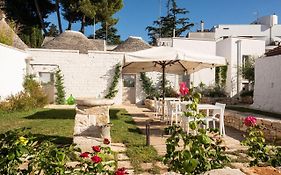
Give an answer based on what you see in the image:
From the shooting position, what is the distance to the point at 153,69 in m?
13.4

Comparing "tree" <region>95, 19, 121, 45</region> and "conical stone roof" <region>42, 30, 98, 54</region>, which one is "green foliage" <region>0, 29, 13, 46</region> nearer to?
"conical stone roof" <region>42, 30, 98, 54</region>

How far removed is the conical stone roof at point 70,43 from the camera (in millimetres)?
23281

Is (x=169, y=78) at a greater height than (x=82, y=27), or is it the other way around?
(x=82, y=27)

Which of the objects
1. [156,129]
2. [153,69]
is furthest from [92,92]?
[156,129]

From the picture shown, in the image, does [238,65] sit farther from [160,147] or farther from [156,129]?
[160,147]

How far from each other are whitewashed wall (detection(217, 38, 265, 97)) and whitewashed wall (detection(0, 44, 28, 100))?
16.4 m

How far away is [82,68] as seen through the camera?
20.2 meters

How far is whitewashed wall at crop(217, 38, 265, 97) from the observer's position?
25.3 metres

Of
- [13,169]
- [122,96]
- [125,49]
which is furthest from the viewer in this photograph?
[125,49]

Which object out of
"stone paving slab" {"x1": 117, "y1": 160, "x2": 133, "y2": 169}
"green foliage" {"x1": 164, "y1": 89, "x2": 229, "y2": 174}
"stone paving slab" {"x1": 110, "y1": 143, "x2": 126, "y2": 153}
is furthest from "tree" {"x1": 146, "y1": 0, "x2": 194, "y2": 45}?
"green foliage" {"x1": 164, "y1": 89, "x2": 229, "y2": 174}

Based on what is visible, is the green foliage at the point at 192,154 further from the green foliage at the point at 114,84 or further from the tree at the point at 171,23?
the tree at the point at 171,23

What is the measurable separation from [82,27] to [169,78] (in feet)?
58.2

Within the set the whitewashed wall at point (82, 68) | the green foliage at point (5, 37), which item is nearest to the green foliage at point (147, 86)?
the whitewashed wall at point (82, 68)

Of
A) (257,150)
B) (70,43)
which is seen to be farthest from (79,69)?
(257,150)
